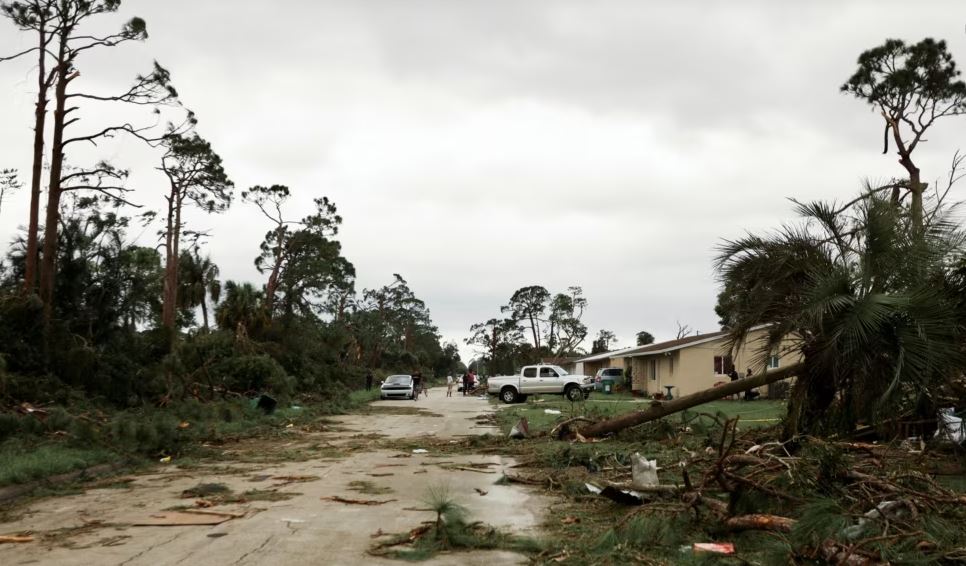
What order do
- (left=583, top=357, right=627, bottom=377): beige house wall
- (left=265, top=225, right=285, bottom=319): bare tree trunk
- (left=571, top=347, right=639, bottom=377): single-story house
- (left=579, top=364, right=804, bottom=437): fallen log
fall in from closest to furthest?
(left=579, top=364, right=804, bottom=437): fallen log → (left=265, top=225, right=285, bottom=319): bare tree trunk → (left=571, top=347, right=639, bottom=377): single-story house → (left=583, top=357, right=627, bottom=377): beige house wall

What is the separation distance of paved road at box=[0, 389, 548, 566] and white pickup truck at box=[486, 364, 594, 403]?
2238cm

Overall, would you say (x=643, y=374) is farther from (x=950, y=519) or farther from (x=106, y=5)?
(x=950, y=519)

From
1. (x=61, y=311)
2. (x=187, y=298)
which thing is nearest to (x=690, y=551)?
(x=61, y=311)

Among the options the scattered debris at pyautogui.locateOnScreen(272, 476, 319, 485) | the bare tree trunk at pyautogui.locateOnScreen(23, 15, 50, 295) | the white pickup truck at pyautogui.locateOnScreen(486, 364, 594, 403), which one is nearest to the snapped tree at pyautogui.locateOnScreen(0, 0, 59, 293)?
the bare tree trunk at pyautogui.locateOnScreen(23, 15, 50, 295)

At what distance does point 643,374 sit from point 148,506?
41268mm

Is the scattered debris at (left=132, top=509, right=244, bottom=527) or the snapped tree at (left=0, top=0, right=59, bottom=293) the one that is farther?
the snapped tree at (left=0, top=0, right=59, bottom=293)

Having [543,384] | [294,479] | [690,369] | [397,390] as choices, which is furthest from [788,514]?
[397,390]

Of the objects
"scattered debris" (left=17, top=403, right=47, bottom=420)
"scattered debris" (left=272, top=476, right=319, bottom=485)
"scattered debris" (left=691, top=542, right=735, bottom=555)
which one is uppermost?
"scattered debris" (left=17, top=403, right=47, bottom=420)

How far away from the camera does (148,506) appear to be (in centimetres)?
902

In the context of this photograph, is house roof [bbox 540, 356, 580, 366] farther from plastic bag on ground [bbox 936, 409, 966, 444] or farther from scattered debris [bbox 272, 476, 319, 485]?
scattered debris [bbox 272, 476, 319, 485]

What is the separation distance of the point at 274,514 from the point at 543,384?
→ 29.5 meters

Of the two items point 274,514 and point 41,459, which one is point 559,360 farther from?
point 274,514

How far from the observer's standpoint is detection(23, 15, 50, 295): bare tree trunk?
1953 centimetres

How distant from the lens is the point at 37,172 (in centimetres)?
2041
